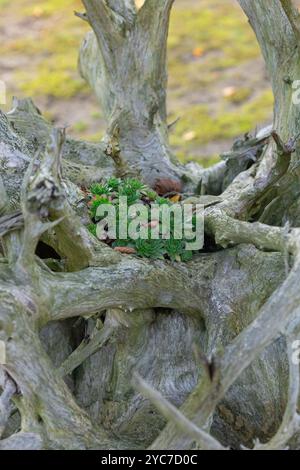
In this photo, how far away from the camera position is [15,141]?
11.5 ft

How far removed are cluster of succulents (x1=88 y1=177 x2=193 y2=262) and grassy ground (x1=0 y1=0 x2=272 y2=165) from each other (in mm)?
3909

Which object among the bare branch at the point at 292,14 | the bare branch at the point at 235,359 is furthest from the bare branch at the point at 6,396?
the bare branch at the point at 292,14

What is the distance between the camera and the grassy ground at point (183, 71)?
798 cm

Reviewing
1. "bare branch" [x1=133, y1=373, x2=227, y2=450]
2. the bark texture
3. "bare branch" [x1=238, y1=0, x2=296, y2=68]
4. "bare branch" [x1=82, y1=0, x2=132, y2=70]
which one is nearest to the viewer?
"bare branch" [x1=133, y1=373, x2=227, y2=450]

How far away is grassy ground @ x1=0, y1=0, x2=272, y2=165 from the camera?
7977 millimetres

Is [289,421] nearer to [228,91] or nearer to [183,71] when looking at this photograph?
[228,91]

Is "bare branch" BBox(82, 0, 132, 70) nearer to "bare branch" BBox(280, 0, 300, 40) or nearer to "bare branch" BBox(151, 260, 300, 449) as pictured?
"bare branch" BBox(280, 0, 300, 40)

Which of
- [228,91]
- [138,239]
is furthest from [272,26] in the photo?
[228,91]

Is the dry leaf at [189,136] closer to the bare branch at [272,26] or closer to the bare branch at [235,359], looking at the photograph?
the bare branch at [272,26]

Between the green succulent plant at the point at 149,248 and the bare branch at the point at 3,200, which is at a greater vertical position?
the bare branch at the point at 3,200

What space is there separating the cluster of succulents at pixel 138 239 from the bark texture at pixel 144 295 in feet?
0.17

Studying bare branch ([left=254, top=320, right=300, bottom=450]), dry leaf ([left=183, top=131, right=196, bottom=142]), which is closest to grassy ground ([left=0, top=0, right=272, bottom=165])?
dry leaf ([left=183, top=131, right=196, bottom=142])

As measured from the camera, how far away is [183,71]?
9125 millimetres

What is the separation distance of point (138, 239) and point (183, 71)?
6310mm
